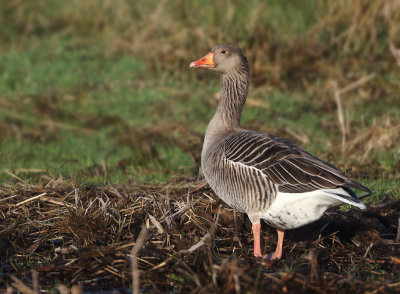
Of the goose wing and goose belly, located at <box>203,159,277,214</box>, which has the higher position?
the goose wing

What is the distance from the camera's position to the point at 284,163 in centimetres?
518

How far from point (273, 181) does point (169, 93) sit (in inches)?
219

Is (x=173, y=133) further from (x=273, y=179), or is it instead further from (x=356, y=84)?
(x=273, y=179)

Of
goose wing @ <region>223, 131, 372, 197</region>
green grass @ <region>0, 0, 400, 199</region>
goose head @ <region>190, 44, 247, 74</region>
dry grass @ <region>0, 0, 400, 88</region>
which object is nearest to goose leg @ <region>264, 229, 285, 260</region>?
goose wing @ <region>223, 131, 372, 197</region>

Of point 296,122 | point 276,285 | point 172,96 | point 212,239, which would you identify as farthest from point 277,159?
point 172,96

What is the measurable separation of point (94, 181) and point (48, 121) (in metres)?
3.04

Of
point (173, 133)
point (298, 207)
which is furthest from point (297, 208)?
point (173, 133)

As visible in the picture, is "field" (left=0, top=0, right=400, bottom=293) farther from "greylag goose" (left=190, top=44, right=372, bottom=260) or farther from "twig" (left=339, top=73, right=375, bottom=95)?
"greylag goose" (left=190, top=44, right=372, bottom=260)

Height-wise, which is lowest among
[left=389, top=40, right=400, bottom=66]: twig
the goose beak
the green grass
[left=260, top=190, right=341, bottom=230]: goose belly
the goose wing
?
the green grass

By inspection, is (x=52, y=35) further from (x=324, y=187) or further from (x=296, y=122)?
(x=324, y=187)

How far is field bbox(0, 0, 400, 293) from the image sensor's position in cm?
488

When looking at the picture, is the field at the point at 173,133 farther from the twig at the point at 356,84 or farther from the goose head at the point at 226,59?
the goose head at the point at 226,59

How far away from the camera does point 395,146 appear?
8219 mm

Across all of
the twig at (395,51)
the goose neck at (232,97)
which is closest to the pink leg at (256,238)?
the goose neck at (232,97)
